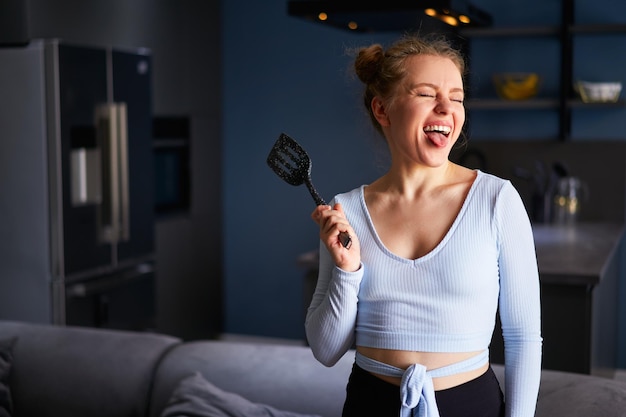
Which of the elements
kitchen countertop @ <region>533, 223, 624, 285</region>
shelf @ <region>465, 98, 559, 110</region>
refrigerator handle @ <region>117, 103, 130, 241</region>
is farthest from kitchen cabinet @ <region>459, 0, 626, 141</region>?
refrigerator handle @ <region>117, 103, 130, 241</region>

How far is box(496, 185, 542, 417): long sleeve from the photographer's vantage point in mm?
1439

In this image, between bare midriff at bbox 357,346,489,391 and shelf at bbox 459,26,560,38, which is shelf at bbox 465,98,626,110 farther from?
bare midriff at bbox 357,346,489,391

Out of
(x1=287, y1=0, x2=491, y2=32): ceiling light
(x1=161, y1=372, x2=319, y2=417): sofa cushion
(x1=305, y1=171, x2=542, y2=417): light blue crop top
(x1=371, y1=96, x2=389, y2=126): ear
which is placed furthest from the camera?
(x1=287, y1=0, x2=491, y2=32): ceiling light

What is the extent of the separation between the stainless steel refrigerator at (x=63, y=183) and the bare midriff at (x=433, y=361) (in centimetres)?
275

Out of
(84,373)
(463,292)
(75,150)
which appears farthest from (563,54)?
(463,292)

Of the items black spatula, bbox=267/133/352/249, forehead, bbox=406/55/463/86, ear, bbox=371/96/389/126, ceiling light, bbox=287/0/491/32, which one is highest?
ceiling light, bbox=287/0/491/32

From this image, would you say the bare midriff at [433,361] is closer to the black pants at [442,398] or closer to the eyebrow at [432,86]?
the black pants at [442,398]

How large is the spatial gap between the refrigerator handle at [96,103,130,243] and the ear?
110 inches

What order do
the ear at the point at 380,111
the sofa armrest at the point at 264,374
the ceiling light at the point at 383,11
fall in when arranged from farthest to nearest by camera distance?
1. the ceiling light at the point at 383,11
2. the sofa armrest at the point at 264,374
3. the ear at the point at 380,111

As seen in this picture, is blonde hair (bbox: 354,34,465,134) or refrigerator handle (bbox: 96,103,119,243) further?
refrigerator handle (bbox: 96,103,119,243)

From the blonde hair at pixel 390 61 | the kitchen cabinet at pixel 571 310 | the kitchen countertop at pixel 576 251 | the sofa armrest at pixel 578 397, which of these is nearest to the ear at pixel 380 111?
the blonde hair at pixel 390 61

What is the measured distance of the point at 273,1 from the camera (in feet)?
18.1

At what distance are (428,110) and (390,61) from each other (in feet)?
0.39

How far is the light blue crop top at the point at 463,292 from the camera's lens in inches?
56.0
